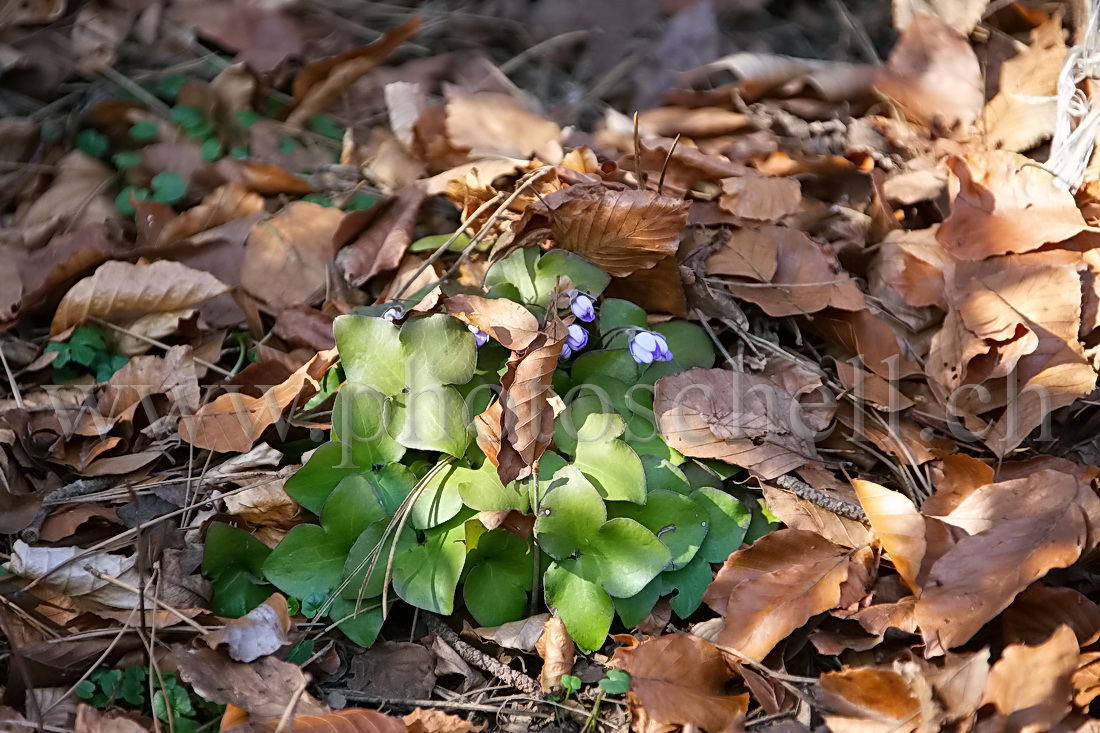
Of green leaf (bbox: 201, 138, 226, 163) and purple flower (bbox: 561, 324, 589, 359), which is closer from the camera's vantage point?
purple flower (bbox: 561, 324, 589, 359)

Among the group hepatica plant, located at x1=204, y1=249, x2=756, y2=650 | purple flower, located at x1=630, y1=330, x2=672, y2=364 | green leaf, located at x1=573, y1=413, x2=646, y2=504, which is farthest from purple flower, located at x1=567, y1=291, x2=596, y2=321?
green leaf, located at x1=573, y1=413, x2=646, y2=504

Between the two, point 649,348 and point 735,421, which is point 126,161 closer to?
point 649,348

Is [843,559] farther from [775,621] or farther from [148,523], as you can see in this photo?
[148,523]

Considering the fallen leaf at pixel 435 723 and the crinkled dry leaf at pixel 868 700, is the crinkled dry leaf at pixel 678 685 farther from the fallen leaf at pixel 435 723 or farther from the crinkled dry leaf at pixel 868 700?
the fallen leaf at pixel 435 723

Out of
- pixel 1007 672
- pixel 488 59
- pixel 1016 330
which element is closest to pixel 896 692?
pixel 1007 672

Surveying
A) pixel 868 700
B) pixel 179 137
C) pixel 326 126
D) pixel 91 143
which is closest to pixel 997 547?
pixel 868 700

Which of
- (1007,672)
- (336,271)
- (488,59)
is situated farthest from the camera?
(488,59)

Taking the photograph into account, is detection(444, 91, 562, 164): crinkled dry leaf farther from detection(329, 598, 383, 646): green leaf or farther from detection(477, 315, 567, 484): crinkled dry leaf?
detection(329, 598, 383, 646): green leaf
